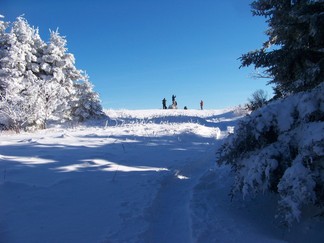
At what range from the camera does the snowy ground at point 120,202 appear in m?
4.58

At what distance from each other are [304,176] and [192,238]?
6.02 ft

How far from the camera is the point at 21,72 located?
23.9 metres

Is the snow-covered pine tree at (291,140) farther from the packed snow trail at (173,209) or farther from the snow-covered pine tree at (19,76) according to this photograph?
the snow-covered pine tree at (19,76)

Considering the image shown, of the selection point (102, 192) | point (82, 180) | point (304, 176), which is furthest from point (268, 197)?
point (82, 180)

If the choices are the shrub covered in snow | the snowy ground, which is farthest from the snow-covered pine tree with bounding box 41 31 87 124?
the shrub covered in snow

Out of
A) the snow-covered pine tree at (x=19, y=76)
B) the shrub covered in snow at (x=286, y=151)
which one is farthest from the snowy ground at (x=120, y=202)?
the snow-covered pine tree at (x=19, y=76)

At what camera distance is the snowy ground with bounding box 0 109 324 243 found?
4.58 meters

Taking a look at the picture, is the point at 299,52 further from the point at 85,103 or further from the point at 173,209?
the point at 85,103

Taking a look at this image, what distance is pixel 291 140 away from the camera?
488 cm

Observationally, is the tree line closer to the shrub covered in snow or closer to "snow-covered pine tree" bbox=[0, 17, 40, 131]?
"snow-covered pine tree" bbox=[0, 17, 40, 131]

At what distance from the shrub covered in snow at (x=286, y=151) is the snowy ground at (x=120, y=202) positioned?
722 mm

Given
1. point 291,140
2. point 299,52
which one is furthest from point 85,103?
point 291,140

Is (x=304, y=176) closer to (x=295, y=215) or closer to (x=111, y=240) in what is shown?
(x=295, y=215)

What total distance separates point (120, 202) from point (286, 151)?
3.03m
